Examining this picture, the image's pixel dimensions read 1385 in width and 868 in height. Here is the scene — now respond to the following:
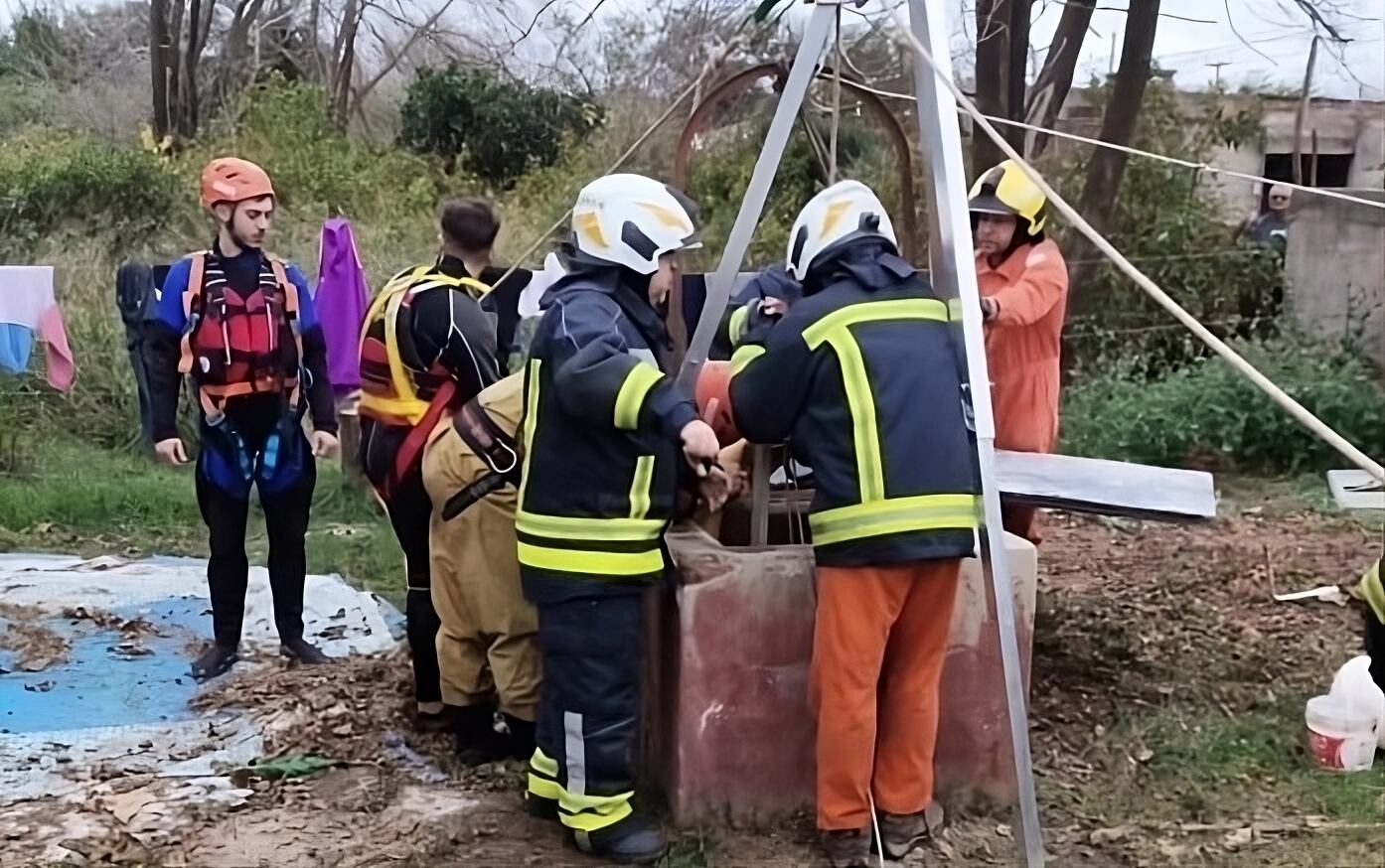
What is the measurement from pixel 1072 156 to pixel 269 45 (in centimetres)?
815

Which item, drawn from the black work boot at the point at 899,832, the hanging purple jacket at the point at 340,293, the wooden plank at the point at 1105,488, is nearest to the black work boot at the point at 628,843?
the black work boot at the point at 899,832

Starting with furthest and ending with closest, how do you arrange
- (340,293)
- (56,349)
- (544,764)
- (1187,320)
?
(56,349) → (340,293) → (544,764) → (1187,320)

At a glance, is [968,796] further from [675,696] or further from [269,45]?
[269,45]

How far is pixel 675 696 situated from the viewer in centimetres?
405

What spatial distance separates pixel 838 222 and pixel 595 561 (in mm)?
1070

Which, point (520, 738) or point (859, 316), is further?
point (520, 738)

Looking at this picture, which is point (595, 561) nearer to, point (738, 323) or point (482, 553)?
point (482, 553)

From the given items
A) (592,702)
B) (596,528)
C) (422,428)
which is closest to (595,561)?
(596,528)

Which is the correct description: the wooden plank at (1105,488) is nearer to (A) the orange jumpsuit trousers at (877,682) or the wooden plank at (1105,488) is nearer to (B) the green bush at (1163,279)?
(A) the orange jumpsuit trousers at (877,682)

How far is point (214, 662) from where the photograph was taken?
17.5ft

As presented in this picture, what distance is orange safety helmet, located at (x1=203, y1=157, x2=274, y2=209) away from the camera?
494 cm

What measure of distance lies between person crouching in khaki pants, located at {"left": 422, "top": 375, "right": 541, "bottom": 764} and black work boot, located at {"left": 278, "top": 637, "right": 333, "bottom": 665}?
1.09 meters

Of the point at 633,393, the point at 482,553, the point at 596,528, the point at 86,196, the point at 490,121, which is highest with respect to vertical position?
the point at 490,121

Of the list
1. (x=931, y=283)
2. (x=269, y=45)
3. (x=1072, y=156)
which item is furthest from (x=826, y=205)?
(x=269, y=45)
